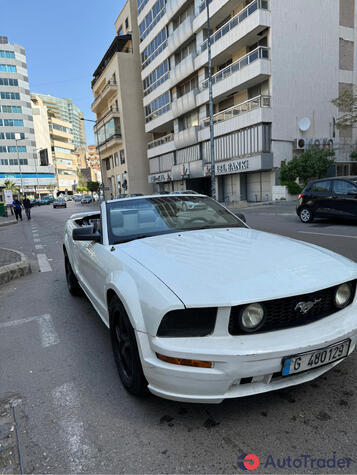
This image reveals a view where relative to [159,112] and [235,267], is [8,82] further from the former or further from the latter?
[235,267]

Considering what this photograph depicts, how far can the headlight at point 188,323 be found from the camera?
183 cm

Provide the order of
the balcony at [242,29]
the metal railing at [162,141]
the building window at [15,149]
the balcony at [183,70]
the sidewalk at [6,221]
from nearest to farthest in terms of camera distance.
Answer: the sidewalk at [6,221] < the balcony at [242,29] < the balcony at [183,70] < the metal railing at [162,141] < the building window at [15,149]

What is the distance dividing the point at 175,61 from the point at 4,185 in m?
64.6

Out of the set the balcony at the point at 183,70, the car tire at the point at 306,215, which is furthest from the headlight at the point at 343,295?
the balcony at the point at 183,70

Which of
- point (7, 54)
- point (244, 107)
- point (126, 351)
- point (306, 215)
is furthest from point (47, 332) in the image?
point (7, 54)

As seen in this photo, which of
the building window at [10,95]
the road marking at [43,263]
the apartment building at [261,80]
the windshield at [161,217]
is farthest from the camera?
the building window at [10,95]

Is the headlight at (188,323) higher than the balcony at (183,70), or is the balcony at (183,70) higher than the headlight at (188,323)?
the balcony at (183,70)

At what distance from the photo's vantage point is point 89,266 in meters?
3.33

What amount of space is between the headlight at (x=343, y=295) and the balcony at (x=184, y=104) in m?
32.1

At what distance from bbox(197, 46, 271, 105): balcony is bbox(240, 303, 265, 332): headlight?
25.2 metres

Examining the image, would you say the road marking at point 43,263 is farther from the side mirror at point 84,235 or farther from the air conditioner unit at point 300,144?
the air conditioner unit at point 300,144

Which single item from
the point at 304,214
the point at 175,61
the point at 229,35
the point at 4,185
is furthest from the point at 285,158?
the point at 4,185

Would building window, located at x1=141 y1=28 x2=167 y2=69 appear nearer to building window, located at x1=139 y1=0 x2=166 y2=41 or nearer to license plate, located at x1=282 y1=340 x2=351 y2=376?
building window, located at x1=139 y1=0 x2=166 y2=41

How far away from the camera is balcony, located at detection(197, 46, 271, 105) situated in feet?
76.0
